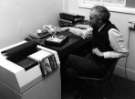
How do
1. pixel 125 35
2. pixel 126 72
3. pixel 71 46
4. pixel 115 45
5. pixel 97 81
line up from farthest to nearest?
pixel 126 72 → pixel 125 35 → pixel 71 46 → pixel 97 81 → pixel 115 45

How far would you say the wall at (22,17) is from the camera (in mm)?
2037

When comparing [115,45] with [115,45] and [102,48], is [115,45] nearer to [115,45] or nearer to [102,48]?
[115,45]

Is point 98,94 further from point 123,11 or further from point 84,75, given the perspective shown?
point 123,11

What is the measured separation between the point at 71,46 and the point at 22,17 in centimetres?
72

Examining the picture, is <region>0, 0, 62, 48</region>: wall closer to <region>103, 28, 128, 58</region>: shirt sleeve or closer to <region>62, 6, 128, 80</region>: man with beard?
<region>62, 6, 128, 80</region>: man with beard

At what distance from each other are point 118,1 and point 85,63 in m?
1.13

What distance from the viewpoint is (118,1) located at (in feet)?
8.20

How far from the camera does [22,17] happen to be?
2.24 m

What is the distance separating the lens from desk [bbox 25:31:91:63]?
77.0 inches

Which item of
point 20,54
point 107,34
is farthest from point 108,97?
point 20,54

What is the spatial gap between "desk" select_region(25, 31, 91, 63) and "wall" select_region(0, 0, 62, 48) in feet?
0.95

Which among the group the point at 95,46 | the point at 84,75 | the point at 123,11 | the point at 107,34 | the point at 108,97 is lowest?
the point at 108,97

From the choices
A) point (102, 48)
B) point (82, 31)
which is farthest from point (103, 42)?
point (82, 31)

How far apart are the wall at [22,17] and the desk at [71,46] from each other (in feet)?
0.95
